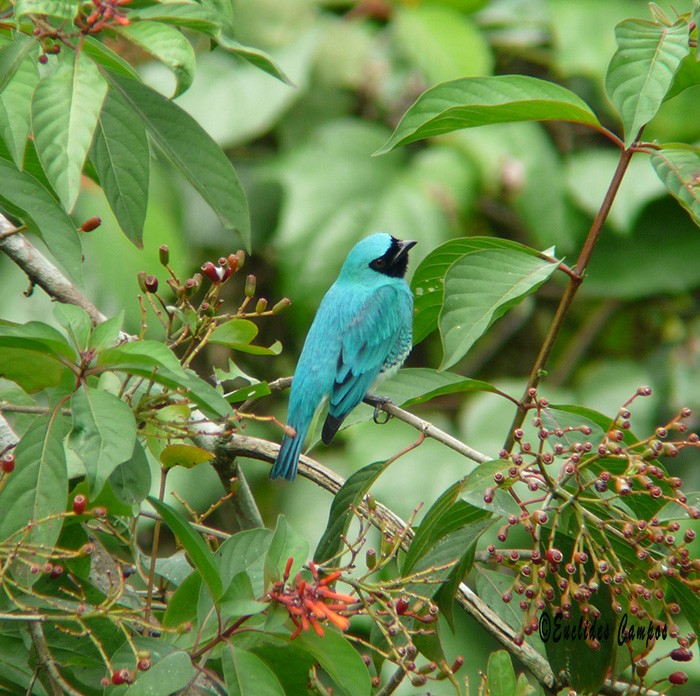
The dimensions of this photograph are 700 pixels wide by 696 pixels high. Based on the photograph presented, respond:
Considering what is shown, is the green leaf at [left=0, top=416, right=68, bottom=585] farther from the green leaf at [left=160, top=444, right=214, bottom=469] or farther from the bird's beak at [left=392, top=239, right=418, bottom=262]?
the bird's beak at [left=392, top=239, right=418, bottom=262]

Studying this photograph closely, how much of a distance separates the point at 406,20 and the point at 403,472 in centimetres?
236

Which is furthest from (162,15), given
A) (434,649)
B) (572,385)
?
(572,385)

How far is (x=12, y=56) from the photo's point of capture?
1.50 meters

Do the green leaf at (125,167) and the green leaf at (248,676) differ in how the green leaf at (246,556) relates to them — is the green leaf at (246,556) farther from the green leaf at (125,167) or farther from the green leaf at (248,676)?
the green leaf at (125,167)

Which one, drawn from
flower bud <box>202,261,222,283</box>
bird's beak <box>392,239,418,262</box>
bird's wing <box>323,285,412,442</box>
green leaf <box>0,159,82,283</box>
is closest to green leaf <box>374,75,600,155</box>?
flower bud <box>202,261,222,283</box>

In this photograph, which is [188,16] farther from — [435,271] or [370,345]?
[370,345]

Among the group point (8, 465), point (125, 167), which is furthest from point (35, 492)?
point (125, 167)

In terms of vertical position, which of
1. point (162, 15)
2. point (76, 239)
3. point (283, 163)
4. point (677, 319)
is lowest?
point (677, 319)

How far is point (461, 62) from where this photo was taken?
5102mm

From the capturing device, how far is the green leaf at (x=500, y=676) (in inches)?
67.8

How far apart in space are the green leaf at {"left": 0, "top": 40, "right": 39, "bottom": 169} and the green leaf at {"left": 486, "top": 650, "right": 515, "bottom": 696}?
3.70ft

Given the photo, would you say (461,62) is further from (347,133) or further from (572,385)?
(572,385)

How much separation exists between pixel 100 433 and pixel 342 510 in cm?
73

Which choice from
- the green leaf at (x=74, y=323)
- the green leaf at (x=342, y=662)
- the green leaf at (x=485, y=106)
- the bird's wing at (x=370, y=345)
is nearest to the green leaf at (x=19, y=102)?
the green leaf at (x=74, y=323)
